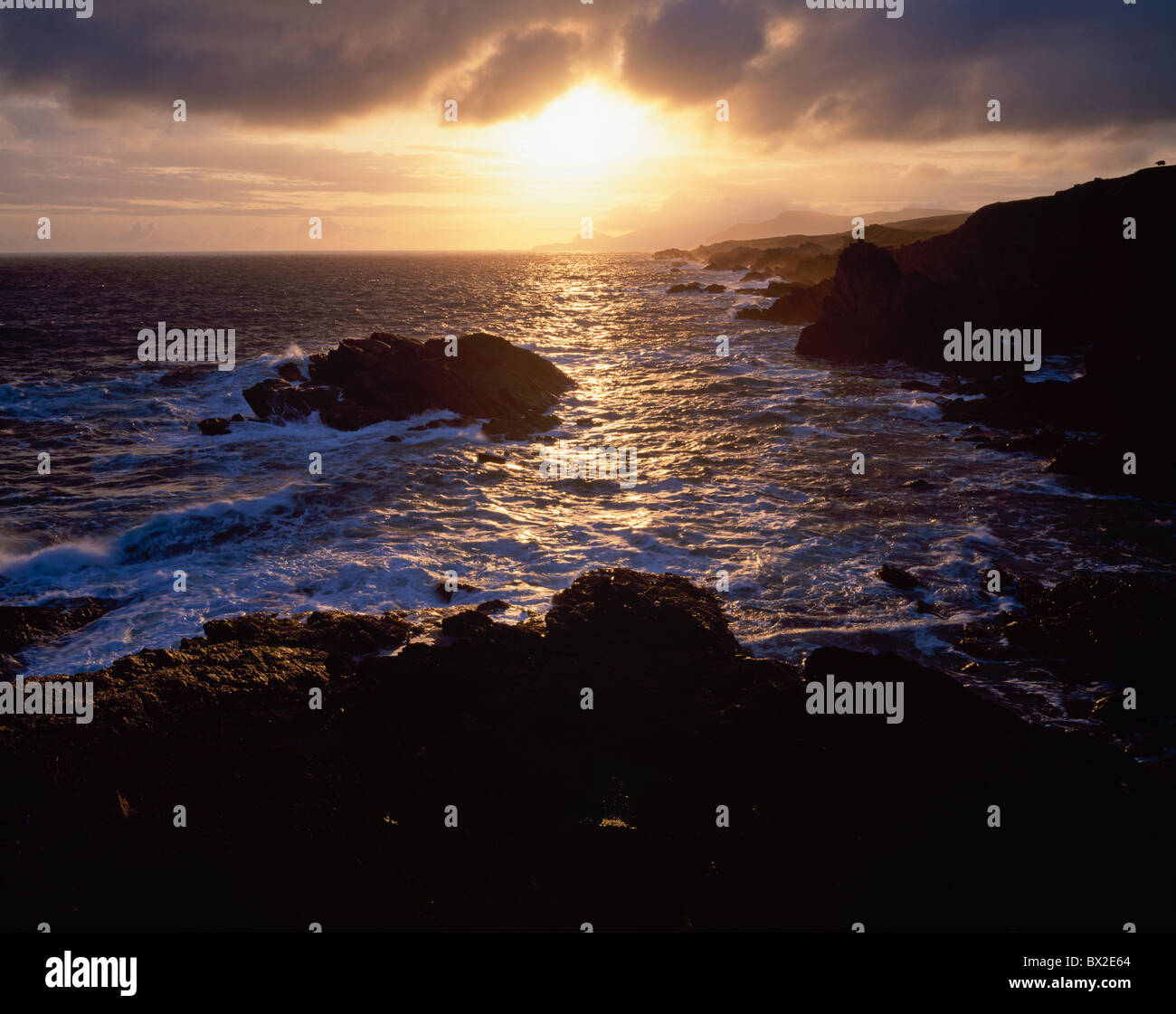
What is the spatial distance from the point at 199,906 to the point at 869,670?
28.8ft

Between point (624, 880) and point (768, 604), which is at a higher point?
point (768, 604)

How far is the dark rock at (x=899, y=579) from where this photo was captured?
13633 mm

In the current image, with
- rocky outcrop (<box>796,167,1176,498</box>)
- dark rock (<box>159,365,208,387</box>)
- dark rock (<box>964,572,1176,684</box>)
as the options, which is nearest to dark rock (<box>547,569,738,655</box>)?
dark rock (<box>964,572,1176,684</box>)

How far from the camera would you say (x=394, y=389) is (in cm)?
2933

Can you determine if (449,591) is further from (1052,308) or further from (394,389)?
(1052,308)

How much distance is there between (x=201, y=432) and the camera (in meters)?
26.6

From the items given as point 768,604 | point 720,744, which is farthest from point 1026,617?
point 720,744

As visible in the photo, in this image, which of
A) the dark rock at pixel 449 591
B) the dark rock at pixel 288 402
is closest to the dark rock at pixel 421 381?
the dark rock at pixel 288 402

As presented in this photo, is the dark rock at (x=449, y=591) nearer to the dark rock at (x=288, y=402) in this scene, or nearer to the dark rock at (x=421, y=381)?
the dark rock at (x=421, y=381)

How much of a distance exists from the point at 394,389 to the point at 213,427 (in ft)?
24.6

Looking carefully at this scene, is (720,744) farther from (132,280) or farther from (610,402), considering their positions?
(132,280)

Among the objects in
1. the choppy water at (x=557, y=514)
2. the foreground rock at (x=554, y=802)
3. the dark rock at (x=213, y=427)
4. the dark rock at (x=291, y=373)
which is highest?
the dark rock at (x=291, y=373)

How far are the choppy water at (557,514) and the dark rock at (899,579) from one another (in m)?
0.28

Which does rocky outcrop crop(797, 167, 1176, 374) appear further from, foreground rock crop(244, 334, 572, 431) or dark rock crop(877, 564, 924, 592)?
dark rock crop(877, 564, 924, 592)
